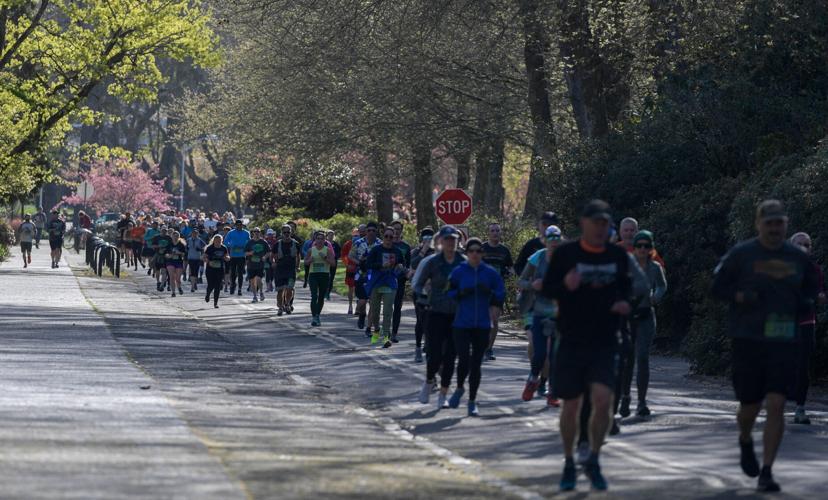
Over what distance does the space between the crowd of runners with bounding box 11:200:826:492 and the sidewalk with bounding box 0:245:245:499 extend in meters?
2.33

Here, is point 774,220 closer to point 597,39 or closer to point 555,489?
point 555,489

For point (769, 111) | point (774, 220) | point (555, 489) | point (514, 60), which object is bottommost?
point (555, 489)

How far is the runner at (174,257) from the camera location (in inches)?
1398

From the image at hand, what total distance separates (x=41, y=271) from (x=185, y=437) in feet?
114

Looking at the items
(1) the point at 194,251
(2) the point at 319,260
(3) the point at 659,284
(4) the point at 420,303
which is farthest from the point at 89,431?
(1) the point at 194,251

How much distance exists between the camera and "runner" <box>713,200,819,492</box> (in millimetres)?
10445

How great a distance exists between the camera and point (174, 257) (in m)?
35.8

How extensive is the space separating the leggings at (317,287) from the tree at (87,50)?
11903 mm

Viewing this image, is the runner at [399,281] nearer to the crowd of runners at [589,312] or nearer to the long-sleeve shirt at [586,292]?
the crowd of runners at [589,312]

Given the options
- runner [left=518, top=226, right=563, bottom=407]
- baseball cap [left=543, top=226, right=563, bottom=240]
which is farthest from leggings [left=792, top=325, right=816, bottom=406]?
baseball cap [left=543, top=226, right=563, bottom=240]

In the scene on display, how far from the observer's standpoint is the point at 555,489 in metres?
10.1

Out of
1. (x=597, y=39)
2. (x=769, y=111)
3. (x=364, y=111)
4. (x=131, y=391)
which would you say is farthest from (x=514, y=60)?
(x=131, y=391)

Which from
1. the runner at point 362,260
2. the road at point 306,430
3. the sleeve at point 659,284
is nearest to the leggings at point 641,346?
the sleeve at point 659,284

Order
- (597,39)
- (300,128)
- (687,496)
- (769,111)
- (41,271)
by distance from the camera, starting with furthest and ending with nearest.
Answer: (41,271) → (300,128) → (597,39) → (769,111) → (687,496)
